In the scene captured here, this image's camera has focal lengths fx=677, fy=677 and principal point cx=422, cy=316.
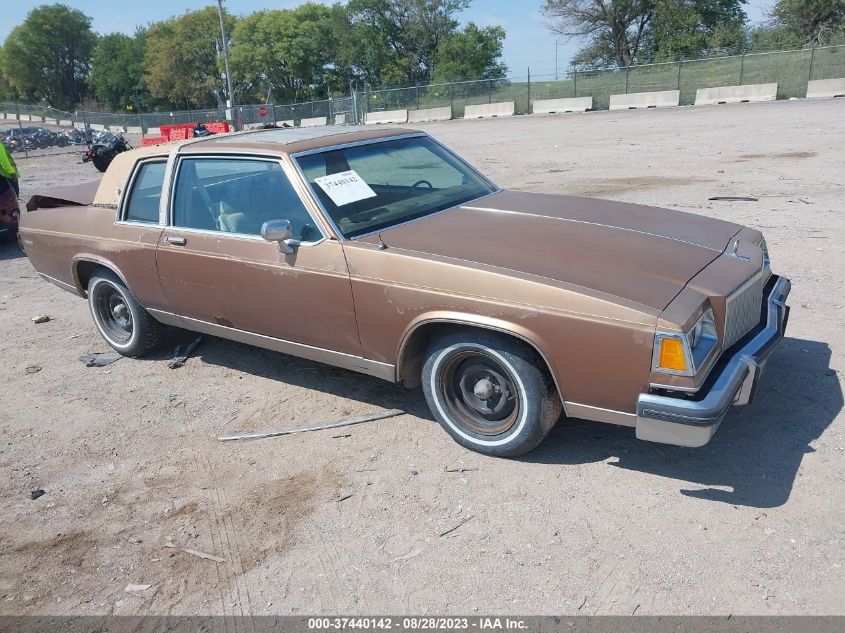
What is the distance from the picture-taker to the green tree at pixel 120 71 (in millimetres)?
Result: 88688

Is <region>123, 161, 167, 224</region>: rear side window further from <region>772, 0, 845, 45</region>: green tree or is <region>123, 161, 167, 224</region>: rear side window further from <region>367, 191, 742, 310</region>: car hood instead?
<region>772, 0, 845, 45</region>: green tree

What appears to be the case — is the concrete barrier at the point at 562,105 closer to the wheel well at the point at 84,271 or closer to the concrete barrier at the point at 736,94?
the concrete barrier at the point at 736,94

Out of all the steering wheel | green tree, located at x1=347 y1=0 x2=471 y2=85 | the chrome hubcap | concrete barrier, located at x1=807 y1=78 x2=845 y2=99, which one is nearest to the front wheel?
the chrome hubcap

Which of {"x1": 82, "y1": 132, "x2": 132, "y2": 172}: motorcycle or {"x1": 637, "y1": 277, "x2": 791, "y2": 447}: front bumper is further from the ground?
{"x1": 82, "y1": 132, "x2": 132, "y2": 172}: motorcycle

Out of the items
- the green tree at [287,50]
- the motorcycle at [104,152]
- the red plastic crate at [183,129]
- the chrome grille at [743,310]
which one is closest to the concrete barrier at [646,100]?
the red plastic crate at [183,129]

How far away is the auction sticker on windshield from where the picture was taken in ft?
13.2

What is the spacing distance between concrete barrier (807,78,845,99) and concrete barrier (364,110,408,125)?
66.4 ft

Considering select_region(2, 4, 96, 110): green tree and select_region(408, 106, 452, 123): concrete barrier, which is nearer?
select_region(408, 106, 452, 123): concrete barrier

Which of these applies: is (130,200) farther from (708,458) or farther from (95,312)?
(708,458)

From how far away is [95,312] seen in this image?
555 centimetres


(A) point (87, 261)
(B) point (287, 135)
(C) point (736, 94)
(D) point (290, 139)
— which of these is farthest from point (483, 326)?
(C) point (736, 94)

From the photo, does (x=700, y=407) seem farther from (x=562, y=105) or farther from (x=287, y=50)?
(x=287, y=50)

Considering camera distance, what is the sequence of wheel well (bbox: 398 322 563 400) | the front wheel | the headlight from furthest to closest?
wheel well (bbox: 398 322 563 400) → the front wheel → the headlight

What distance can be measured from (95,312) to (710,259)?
15.2 feet
